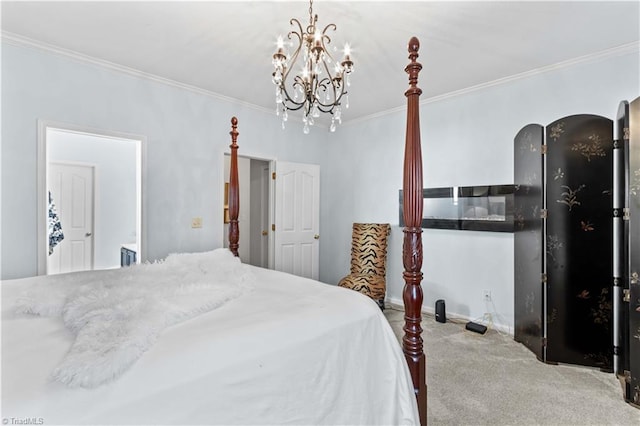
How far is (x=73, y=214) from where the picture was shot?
15.8 ft

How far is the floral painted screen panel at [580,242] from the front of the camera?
2.49 m

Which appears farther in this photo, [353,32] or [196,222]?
[196,222]

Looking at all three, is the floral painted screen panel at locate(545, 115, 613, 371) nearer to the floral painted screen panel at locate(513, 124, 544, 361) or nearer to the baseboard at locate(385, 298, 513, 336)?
the floral painted screen panel at locate(513, 124, 544, 361)

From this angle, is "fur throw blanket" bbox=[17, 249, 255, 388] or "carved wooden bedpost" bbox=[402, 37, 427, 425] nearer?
"fur throw blanket" bbox=[17, 249, 255, 388]

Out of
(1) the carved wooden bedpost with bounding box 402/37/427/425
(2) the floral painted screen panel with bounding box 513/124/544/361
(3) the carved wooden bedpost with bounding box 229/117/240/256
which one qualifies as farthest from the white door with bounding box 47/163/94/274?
(2) the floral painted screen panel with bounding box 513/124/544/361

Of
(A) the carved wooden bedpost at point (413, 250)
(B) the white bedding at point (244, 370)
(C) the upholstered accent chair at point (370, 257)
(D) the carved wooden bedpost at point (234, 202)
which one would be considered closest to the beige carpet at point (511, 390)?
(A) the carved wooden bedpost at point (413, 250)

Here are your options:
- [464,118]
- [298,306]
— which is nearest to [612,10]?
[464,118]

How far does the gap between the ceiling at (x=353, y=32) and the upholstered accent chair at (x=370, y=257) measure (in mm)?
1873

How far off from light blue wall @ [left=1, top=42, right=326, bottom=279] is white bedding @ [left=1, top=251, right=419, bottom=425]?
4.15ft

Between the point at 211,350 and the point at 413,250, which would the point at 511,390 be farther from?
the point at 211,350

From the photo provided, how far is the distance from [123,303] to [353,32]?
92.3 inches

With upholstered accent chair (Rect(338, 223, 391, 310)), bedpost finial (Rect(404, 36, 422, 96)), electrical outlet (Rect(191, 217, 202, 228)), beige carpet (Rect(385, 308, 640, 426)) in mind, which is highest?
bedpost finial (Rect(404, 36, 422, 96))

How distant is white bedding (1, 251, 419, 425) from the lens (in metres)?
0.85

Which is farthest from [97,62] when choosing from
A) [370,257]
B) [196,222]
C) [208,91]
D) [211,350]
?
[370,257]
